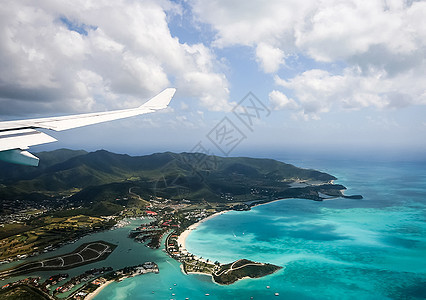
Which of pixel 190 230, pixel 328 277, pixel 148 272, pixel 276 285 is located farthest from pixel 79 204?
pixel 328 277

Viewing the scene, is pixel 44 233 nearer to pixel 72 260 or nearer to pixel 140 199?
pixel 72 260

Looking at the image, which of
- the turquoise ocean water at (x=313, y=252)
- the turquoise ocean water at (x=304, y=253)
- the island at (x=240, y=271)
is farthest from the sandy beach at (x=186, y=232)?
the island at (x=240, y=271)

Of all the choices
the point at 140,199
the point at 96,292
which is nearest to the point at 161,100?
the point at 96,292

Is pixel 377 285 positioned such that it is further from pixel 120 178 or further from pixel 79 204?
pixel 120 178

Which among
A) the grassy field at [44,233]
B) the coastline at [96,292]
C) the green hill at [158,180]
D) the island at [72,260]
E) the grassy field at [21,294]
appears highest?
the green hill at [158,180]

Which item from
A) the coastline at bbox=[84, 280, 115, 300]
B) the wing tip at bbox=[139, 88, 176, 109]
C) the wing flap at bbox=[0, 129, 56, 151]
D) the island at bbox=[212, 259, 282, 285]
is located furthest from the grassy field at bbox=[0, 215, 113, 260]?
the wing flap at bbox=[0, 129, 56, 151]

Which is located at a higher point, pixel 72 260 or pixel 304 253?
pixel 72 260

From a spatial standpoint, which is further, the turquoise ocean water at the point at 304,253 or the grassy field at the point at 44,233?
the grassy field at the point at 44,233

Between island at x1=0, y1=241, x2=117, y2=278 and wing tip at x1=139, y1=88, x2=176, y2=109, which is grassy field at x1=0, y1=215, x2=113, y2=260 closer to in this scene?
island at x1=0, y1=241, x2=117, y2=278

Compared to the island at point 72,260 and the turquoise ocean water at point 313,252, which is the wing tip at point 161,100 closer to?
the turquoise ocean water at point 313,252
